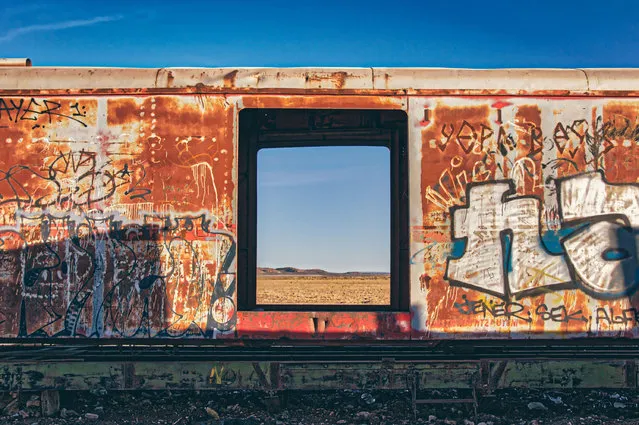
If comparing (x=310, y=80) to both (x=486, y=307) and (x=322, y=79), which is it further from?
(x=486, y=307)

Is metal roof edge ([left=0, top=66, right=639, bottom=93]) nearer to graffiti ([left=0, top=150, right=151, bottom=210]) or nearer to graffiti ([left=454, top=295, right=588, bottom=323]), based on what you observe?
graffiti ([left=0, top=150, right=151, bottom=210])

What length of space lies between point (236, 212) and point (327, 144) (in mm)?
2347

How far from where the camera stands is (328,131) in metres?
8.10

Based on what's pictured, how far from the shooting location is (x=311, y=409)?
674cm

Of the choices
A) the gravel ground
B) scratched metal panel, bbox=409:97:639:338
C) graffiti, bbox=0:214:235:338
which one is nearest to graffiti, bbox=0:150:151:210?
graffiti, bbox=0:214:235:338

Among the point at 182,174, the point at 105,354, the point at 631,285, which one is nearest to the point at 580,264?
the point at 631,285

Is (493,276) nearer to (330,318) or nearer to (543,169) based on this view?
(543,169)

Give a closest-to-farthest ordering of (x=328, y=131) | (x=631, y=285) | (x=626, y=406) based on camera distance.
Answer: (x=631, y=285), (x=626, y=406), (x=328, y=131)

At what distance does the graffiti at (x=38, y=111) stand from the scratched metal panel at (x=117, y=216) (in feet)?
0.03

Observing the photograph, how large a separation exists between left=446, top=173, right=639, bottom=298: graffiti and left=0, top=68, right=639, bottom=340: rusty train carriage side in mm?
14

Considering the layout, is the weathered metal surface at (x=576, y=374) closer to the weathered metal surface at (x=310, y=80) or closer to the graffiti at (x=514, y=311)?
the graffiti at (x=514, y=311)

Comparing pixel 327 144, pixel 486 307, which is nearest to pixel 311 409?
pixel 486 307

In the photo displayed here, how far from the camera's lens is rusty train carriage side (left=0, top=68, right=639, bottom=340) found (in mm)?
6211

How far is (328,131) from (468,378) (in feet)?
11.8
